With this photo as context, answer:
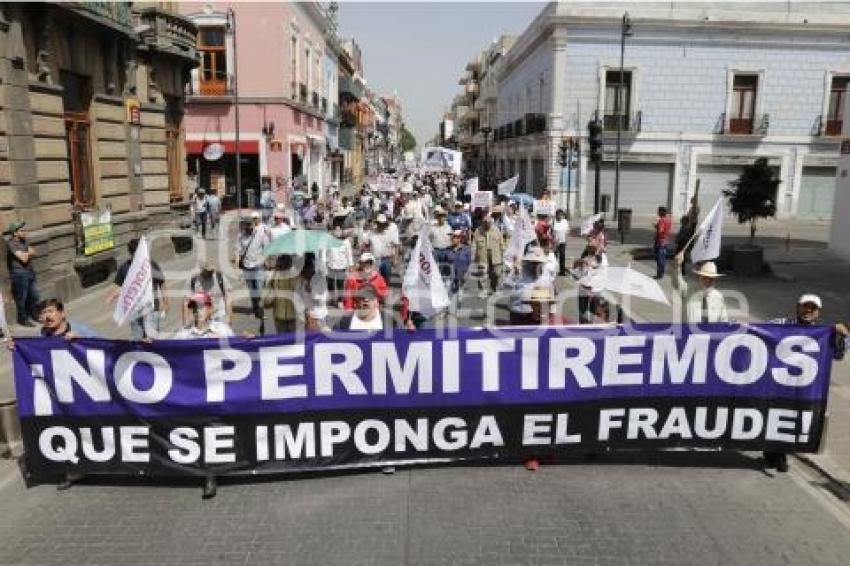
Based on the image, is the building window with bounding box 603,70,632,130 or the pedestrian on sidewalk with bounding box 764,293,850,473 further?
the building window with bounding box 603,70,632,130

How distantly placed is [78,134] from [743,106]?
3030 centimetres

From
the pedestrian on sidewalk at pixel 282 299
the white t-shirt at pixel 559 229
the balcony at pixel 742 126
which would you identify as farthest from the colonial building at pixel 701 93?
the pedestrian on sidewalk at pixel 282 299

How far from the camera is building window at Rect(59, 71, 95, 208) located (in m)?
15.4

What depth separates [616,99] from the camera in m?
35.0

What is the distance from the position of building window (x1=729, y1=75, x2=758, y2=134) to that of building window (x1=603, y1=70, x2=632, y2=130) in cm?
495

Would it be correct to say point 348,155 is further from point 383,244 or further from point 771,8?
point 383,244

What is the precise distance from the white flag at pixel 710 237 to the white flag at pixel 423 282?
9.94 feet

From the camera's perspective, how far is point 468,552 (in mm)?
5164

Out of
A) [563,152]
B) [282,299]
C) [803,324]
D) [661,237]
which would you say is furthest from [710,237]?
[563,152]

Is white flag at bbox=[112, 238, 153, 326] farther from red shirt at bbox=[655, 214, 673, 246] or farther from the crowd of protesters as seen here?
red shirt at bbox=[655, 214, 673, 246]

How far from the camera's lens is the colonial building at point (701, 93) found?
3378 cm

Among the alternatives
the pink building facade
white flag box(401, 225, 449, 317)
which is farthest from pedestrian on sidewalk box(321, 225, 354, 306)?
the pink building facade

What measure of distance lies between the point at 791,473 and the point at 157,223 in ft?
57.1

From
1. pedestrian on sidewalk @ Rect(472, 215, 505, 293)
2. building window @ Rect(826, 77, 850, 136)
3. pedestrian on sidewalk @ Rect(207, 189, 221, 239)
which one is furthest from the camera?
building window @ Rect(826, 77, 850, 136)
